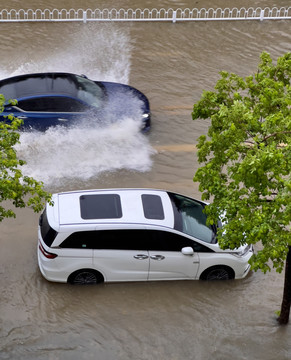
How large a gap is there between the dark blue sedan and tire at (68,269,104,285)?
4722 millimetres

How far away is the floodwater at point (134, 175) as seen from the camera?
868 cm

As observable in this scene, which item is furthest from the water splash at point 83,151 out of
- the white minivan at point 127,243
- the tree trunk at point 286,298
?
the tree trunk at point 286,298

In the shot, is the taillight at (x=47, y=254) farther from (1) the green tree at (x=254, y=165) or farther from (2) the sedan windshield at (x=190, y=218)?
(1) the green tree at (x=254, y=165)

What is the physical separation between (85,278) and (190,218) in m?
2.17

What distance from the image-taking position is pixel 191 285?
9.68m

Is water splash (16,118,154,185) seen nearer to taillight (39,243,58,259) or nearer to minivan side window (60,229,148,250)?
taillight (39,243,58,259)

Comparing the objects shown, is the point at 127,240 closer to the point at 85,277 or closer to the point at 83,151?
Result: the point at 85,277

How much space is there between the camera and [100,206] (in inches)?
370

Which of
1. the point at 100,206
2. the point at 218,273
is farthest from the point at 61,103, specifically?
the point at 218,273

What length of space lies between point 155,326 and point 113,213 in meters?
2.05

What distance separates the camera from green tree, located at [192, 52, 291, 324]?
22.0ft

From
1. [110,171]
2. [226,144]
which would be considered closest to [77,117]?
[110,171]

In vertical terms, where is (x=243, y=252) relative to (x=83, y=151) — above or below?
below

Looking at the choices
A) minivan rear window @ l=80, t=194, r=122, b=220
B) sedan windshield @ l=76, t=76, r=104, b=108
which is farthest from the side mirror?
sedan windshield @ l=76, t=76, r=104, b=108
